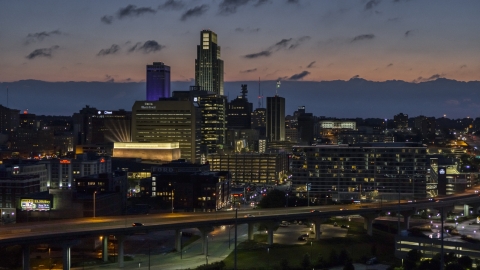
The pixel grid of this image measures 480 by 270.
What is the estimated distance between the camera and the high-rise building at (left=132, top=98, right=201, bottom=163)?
389 feet

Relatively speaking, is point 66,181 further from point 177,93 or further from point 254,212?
point 177,93

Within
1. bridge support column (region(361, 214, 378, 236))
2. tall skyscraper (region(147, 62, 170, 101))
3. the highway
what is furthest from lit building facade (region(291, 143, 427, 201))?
tall skyscraper (region(147, 62, 170, 101))

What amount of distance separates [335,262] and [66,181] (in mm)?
48696

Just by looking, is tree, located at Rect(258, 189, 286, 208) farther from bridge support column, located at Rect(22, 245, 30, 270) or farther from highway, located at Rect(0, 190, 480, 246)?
bridge support column, located at Rect(22, 245, 30, 270)

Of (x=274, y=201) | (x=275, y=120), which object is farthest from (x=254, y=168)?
(x=275, y=120)

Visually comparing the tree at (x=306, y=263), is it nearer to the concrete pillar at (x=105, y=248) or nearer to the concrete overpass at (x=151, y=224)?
the concrete overpass at (x=151, y=224)

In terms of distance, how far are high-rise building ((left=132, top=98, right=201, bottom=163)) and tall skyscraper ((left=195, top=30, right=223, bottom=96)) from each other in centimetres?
7002

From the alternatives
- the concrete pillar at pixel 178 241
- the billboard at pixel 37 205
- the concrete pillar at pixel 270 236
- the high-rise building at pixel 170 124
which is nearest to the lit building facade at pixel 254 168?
the high-rise building at pixel 170 124

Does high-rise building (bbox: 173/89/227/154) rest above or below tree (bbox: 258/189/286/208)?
above

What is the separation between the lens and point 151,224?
47.6 m

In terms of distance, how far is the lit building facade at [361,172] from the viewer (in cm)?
7725

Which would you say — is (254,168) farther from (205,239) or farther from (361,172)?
(205,239)

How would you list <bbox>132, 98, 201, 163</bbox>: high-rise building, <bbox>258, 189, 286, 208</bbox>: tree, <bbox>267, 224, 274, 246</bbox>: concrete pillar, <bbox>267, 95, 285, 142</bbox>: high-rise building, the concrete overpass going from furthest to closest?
<bbox>267, 95, 285, 142</bbox>: high-rise building, <bbox>132, 98, 201, 163</bbox>: high-rise building, <bbox>258, 189, 286, 208</bbox>: tree, <bbox>267, 224, 274, 246</bbox>: concrete pillar, the concrete overpass

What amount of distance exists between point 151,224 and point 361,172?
1469 inches
